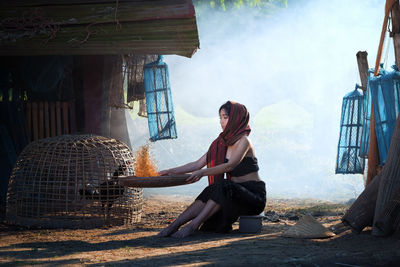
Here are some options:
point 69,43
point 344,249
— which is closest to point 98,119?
point 69,43

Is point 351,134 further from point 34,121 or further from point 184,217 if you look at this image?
point 34,121

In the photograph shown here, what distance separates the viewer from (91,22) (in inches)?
220

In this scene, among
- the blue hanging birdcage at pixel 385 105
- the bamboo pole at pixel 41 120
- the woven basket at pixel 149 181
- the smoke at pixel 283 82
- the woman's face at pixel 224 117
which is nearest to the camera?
the woven basket at pixel 149 181

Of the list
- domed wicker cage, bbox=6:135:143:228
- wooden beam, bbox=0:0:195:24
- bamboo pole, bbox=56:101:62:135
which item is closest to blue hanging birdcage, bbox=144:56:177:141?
bamboo pole, bbox=56:101:62:135

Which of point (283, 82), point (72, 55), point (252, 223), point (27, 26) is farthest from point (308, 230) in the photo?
point (283, 82)

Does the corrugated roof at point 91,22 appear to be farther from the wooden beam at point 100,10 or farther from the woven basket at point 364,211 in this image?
the woven basket at point 364,211

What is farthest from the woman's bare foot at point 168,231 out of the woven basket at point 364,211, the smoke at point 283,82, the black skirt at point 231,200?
the smoke at point 283,82

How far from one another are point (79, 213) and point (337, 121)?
15705 mm

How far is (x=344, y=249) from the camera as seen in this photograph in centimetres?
373

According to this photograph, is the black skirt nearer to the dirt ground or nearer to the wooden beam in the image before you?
the dirt ground

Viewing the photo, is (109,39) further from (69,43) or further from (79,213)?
(79,213)

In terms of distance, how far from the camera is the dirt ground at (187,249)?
3350 mm

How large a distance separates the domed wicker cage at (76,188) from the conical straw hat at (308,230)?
2188 mm

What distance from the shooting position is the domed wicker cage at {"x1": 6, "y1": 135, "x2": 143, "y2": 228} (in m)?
5.46
